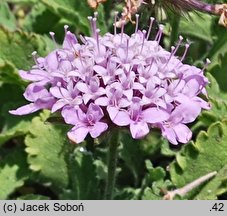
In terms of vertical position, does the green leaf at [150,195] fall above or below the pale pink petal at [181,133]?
below

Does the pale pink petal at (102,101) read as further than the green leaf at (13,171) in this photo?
No

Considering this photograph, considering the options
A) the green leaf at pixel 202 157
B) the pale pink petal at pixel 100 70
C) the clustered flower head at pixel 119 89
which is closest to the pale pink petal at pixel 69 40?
the clustered flower head at pixel 119 89

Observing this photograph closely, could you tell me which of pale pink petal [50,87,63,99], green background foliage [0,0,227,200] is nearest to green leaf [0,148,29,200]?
green background foliage [0,0,227,200]

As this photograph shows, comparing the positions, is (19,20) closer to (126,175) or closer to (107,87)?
(126,175)

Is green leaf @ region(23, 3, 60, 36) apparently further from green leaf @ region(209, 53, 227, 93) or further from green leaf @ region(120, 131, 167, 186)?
green leaf @ region(209, 53, 227, 93)

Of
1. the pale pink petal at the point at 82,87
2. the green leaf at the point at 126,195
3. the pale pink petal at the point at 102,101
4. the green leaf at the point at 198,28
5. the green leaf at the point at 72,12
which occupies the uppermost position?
the pale pink petal at the point at 82,87

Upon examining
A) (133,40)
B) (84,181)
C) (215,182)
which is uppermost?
(133,40)

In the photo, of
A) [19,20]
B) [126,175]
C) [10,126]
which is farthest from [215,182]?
[19,20]
